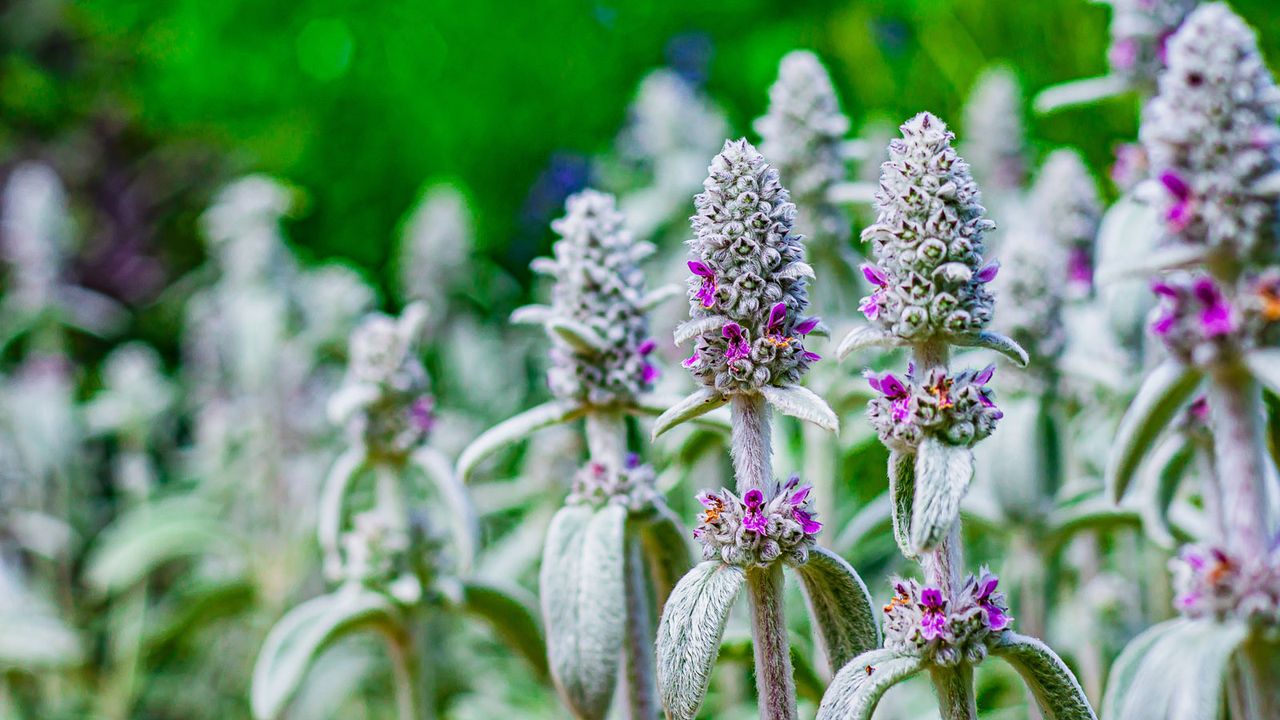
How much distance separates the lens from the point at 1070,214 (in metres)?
3.41

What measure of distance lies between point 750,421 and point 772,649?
34 cm

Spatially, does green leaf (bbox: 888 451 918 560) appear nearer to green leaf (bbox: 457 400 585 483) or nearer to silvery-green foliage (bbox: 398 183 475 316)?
green leaf (bbox: 457 400 585 483)

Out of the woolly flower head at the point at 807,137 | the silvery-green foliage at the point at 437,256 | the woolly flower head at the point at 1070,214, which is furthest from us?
the silvery-green foliage at the point at 437,256

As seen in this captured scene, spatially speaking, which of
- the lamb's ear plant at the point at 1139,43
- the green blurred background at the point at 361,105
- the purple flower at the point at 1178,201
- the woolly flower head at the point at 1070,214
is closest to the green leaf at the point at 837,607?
the purple flower at the point at 1178,201

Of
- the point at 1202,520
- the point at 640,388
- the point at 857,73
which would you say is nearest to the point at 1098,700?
the point at 1202,520

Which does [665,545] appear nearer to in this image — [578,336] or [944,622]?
[578,336]

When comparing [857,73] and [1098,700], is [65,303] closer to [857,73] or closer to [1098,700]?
[857,73]

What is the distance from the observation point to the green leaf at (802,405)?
1589 mm

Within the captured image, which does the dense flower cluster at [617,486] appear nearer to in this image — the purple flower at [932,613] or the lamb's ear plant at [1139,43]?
the purple flower at [932,613]

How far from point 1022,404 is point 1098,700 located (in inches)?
31.8

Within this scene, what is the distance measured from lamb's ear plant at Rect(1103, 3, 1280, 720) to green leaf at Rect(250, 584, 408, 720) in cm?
170

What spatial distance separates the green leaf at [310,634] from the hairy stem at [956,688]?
62.4 inches

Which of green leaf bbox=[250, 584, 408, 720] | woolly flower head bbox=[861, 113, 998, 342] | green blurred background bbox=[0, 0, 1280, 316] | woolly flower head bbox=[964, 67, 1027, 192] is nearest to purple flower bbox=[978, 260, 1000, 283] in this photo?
woolly flower head bbox=[861, 113, 998, 342]

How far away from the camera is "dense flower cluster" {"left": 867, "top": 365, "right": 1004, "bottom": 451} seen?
1622mm
